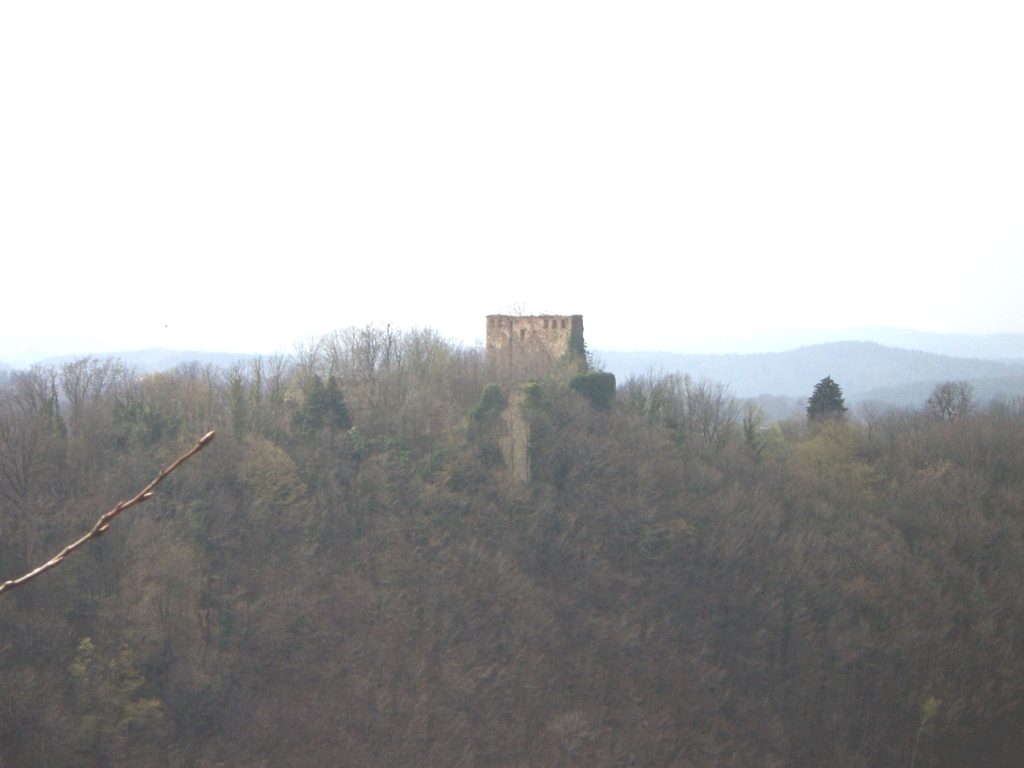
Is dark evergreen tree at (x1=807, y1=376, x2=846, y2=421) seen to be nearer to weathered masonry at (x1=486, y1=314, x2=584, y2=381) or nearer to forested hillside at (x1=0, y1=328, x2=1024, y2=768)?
forested hillside at (x1=0, y1=328, x2=1024, y2=768)

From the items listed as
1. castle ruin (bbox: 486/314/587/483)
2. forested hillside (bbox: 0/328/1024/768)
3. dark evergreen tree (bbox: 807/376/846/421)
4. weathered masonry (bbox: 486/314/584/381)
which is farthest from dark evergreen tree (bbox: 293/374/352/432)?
dark evergreen tree (bbox: 807/376/846/421)

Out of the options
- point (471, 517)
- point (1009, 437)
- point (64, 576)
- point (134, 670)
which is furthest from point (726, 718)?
point (1009, 437)

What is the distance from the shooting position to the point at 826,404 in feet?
118

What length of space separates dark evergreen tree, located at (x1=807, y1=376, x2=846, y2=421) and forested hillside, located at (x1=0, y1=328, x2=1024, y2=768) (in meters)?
6.17

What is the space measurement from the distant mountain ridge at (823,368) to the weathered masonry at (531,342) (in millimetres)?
85157

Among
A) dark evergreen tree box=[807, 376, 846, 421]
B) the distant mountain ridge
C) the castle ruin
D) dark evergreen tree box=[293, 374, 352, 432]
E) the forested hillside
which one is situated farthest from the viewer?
the distant mountain ridge

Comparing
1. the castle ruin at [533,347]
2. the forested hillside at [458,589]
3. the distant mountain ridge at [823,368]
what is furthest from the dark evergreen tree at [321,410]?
the distant mountain ridge at [823,368]

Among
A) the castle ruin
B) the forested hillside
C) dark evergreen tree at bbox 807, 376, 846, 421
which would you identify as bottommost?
the forested hillside

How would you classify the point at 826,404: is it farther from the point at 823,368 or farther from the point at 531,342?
the point at 823,368

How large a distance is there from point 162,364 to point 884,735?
49.7 metres

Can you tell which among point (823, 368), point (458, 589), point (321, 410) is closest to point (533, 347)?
point (321, 410)

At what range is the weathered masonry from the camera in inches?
1175

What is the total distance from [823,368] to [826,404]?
104 meters

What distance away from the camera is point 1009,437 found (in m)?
34.2
